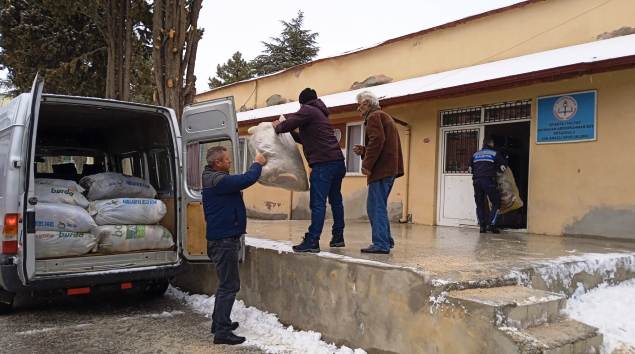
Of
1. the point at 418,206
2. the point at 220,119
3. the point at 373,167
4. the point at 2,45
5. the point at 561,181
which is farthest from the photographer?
the point at 2,45

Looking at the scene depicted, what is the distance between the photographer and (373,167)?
5430 millimetres

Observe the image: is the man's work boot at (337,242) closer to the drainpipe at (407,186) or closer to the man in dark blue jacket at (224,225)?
the man in dark blue jacket at (224,225)

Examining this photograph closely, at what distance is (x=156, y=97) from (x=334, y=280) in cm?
514

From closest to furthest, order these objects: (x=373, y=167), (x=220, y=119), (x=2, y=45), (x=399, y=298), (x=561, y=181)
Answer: (x=399, y=298) < (x=373, y=167) < (x=220, y=119) < (x=561, y=181) < (x=2, y=45)

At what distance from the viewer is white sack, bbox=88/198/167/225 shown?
231 inches

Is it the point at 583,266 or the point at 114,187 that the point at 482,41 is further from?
the point at 114,187

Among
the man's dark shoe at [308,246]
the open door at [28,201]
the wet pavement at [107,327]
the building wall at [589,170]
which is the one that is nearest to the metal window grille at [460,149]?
the building wall at [589,170]

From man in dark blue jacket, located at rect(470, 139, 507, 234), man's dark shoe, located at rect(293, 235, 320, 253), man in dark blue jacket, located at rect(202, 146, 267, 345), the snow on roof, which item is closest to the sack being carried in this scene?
man in dark blue jacket, located at rect(470, 139, 507, 234)

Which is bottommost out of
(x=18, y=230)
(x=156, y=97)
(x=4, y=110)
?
(x=18, y=230)

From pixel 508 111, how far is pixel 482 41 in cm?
173

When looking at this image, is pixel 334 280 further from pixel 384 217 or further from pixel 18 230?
pixel 18 230

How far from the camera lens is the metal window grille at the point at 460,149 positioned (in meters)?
9.53

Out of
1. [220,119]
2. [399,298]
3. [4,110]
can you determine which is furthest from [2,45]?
[399,298]

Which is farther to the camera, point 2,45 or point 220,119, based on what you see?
point 2,45
